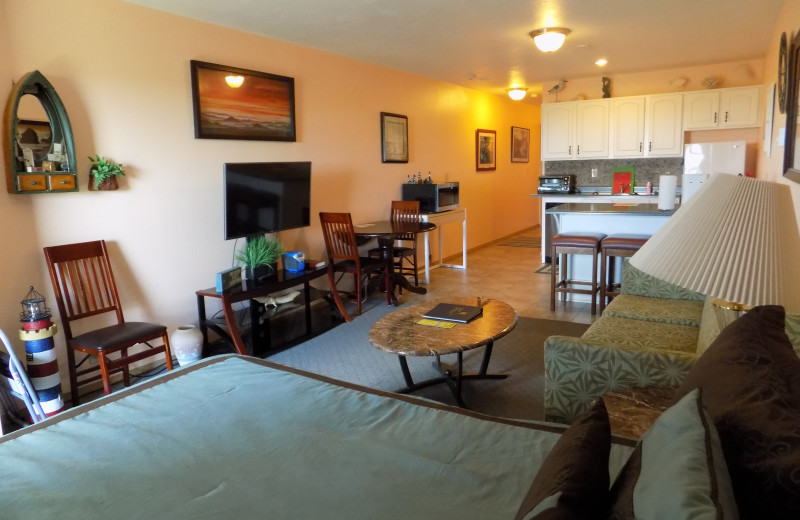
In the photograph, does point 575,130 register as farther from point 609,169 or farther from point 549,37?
point 549,37

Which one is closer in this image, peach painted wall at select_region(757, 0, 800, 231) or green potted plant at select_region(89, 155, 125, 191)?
peach painted wall at select_region(757, 0, 800, 231)

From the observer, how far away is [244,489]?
1.27 meters

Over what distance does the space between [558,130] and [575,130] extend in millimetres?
220

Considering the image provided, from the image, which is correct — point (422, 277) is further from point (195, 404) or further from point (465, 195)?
point (195, 404)

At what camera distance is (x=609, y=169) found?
7250mm

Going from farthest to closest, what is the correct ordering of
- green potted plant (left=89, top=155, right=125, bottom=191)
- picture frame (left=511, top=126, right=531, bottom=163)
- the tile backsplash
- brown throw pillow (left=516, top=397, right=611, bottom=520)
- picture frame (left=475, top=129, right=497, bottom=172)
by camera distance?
picture frame (left=511, top=126, right=531, bottom=163), picture frame (left=475, top=129, right=497, bottom=172), the tile backsplash, green potted plant (left=89, top=155, right=125, bottom=191), brown throw pillow (left=516, top=397, right=611, bottom=520)

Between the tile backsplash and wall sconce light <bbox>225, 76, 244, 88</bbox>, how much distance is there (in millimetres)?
4679

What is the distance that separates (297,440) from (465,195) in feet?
21.5

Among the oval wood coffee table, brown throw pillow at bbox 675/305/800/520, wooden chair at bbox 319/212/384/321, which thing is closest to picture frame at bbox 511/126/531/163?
wooden chair at bbox 319/212/384/321

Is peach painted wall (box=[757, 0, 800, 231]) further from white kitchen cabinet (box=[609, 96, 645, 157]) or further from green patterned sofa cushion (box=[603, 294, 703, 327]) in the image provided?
white kitchen cabinet (box=[609, 96, 645, 157])

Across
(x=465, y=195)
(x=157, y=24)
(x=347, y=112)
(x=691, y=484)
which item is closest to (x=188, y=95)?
(x=157, y=24)

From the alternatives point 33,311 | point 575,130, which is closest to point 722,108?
point 575,130

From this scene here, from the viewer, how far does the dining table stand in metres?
5.11

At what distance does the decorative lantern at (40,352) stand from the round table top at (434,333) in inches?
67.6
